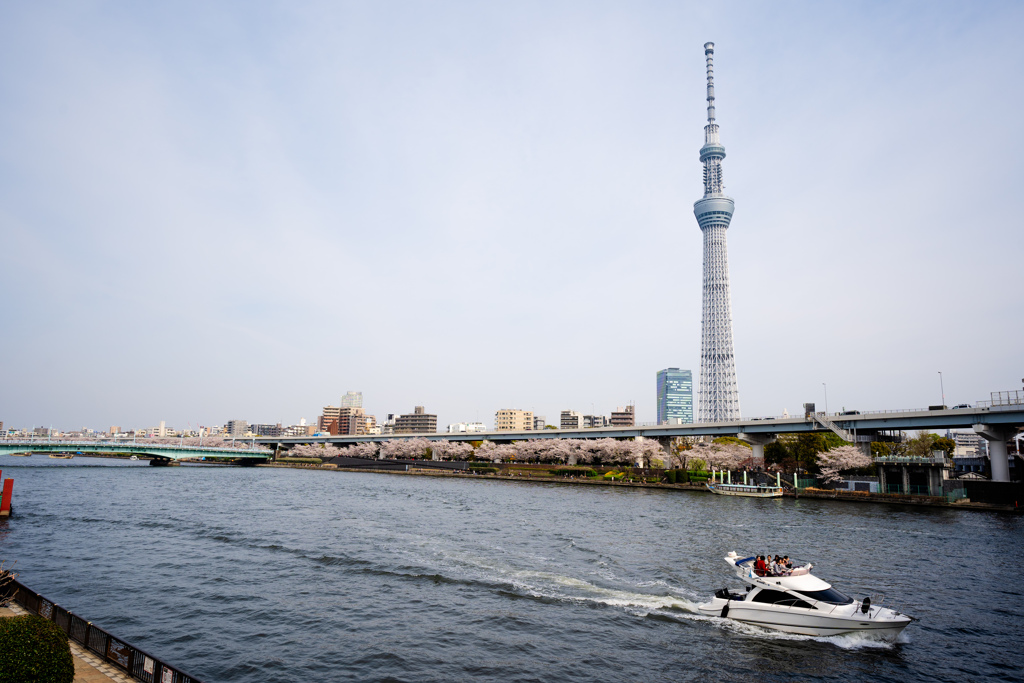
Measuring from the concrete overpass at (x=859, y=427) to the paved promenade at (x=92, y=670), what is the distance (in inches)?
3959

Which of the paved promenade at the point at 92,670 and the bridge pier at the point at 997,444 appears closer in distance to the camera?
the paved promenade at the point at 92,670

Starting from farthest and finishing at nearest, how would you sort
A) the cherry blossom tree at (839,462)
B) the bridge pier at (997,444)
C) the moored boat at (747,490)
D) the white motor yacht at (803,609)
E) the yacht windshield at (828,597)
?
1. the cherry blossom tree at (839,462)
2. the moored boat at (747,490)
3. the bridge pier at (997,444)
4. the yacht windshield at (828,597)
5. the white motor yacht at (803,609)

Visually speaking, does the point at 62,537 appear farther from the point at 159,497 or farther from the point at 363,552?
the point at 159,497

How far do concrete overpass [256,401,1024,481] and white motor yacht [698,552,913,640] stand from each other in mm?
72537

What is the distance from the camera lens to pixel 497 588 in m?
33.2

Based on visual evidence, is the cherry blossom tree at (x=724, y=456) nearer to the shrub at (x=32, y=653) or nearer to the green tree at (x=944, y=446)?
the green tree at (x=944, y=446)

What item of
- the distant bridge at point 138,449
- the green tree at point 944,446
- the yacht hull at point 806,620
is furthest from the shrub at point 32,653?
the green tree at point 944,446

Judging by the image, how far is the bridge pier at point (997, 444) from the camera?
8125cm

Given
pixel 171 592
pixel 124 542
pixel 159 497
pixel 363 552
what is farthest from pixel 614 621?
pixel 159 497

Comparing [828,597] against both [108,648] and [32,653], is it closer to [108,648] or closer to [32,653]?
[108,648]

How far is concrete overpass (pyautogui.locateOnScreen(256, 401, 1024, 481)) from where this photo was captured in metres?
81.7

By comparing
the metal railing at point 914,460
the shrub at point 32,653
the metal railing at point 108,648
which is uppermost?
the metal railing at point 914,460

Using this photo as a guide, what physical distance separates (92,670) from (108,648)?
2.01 feet

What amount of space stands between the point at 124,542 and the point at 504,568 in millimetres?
29422
